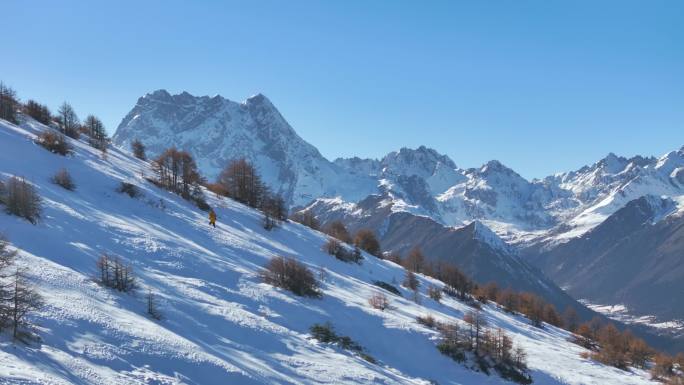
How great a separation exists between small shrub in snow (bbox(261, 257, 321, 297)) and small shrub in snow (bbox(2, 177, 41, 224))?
11.7m

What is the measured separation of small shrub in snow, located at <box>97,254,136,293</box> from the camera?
2092 cm

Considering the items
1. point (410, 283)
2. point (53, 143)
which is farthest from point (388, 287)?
point (53, 143)

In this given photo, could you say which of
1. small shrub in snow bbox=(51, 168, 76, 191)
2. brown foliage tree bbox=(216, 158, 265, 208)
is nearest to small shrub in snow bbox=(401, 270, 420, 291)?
brown foliage tree bbox=(216, 158, 265, 208)

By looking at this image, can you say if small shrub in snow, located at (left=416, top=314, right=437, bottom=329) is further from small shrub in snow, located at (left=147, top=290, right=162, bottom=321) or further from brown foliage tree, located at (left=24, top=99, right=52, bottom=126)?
brown foliage tree, located at (left=24, top=99, right=52, bottom=126)

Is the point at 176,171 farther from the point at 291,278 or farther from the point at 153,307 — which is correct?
the point at 153,307

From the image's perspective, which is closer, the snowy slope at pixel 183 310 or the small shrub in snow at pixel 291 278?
the snowy slope at pixel 183 310

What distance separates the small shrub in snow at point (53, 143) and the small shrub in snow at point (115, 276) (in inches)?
868

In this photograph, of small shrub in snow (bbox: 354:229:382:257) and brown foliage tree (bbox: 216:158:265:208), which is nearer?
brown foliage tree (bbox: 216:158:265:208)

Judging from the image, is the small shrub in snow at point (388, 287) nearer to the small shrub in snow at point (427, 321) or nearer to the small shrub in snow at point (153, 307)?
the small shrub in snow at point (427, 321)

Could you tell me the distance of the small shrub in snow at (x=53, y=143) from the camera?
1560 inches

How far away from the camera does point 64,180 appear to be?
34.0 metres

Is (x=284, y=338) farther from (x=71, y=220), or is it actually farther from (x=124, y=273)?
(x=71, y=220)

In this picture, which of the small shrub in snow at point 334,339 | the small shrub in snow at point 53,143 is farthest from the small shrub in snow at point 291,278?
the small shrub in snow at point 53,143

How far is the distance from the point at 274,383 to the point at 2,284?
9.01 metres
